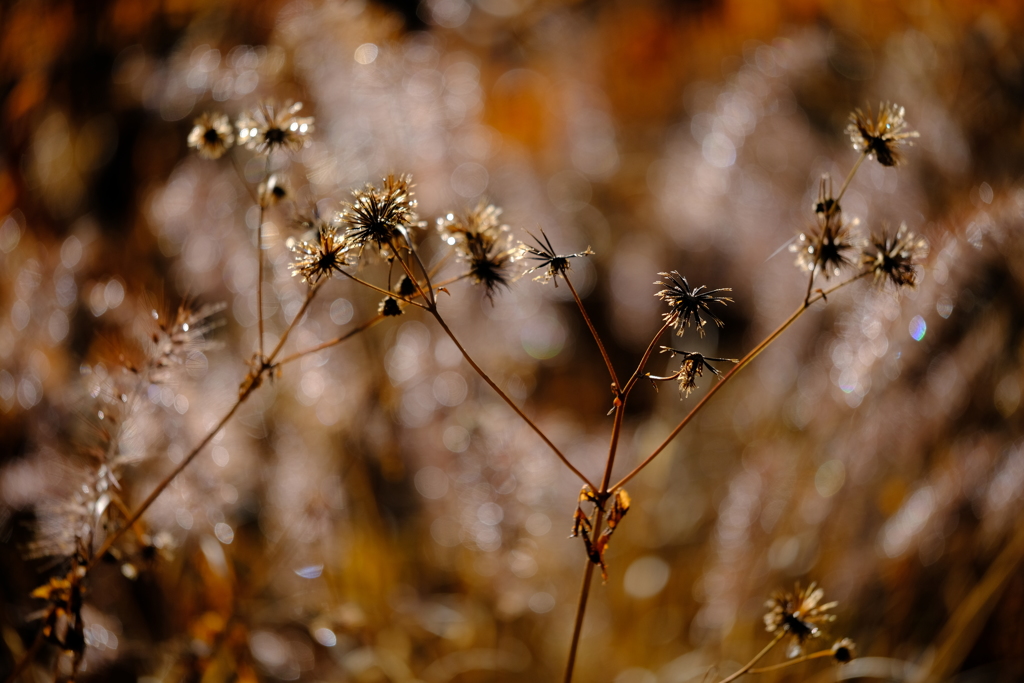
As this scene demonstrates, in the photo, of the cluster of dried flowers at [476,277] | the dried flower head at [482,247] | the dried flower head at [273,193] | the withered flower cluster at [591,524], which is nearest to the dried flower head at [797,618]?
the cluster of dried flowers at [476,277]

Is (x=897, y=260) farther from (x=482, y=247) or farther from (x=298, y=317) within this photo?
(x=298, y=317)

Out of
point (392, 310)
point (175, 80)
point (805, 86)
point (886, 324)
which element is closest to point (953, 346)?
point (886, 324)

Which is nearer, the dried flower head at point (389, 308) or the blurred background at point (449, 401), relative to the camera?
the dried flower head at point (389, 308)

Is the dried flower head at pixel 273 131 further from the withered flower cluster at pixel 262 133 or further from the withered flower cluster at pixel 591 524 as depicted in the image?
the withered flower cluster at pixel 591 524

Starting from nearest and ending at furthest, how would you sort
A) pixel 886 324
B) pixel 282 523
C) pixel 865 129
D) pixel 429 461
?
pixel 865 129, pixel 886 324, pixel 282 523, pixel 429 461

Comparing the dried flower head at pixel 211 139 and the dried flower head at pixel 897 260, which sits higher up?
the dried flower head at pixel 211 139

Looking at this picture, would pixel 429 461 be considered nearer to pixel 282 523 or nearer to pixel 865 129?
pixel 282 523

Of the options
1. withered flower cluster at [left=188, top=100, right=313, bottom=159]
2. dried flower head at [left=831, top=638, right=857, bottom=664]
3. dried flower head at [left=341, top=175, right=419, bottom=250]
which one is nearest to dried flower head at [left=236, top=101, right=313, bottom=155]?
withered flower cluster at [left=188, top=100, right=313, bottom=159]

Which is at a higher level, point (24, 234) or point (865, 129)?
point (24, 234)
